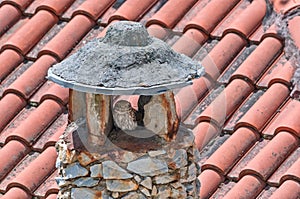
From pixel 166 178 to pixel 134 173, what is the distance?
0.14 meters

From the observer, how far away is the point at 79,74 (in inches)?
195

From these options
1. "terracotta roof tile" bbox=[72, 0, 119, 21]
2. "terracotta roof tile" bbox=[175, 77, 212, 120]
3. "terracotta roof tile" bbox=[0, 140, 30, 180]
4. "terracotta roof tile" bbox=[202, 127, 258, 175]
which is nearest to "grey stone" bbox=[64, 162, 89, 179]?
"terracotta roof tile" bbox=[175, 77, 212, 120]

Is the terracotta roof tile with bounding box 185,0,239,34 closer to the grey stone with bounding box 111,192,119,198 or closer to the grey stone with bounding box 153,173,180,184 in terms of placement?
the grey stone with bounding box 153,173,180,184

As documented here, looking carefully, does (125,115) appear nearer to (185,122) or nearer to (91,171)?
(91,171)

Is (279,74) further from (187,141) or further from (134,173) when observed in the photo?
(134,173)

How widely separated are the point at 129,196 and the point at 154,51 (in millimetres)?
623

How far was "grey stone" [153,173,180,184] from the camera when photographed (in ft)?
16.2

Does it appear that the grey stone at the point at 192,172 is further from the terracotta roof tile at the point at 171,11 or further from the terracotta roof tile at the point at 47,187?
the terracotta roof tile at the point at 171,11

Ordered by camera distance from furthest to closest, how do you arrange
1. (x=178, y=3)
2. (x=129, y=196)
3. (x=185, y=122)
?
(x=178, y=3) < (x=185, y=122) < (x=129, y=196)

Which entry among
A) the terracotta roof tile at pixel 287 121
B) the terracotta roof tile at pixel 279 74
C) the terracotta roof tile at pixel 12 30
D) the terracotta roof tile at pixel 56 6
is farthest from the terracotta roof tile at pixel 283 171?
the terracotta roof tile at pixel 12 30

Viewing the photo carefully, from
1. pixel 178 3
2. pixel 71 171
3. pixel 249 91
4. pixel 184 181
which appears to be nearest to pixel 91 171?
pixel 71 171

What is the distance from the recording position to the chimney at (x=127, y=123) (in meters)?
4.89

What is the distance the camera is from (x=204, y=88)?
6.74 m

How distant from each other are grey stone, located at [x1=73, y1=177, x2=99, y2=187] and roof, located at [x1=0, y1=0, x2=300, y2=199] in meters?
1.09
